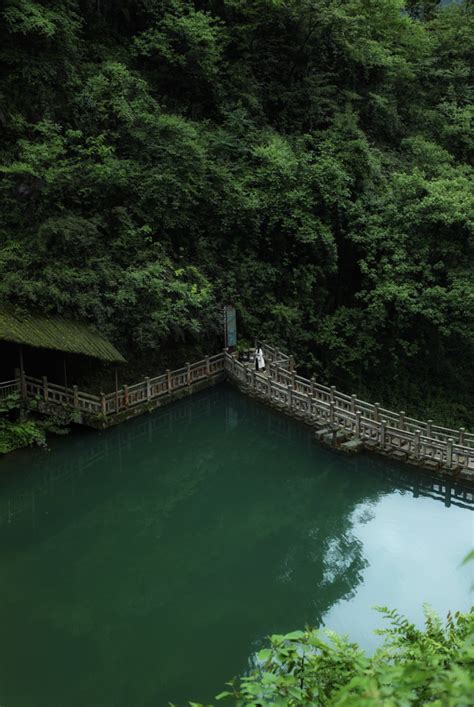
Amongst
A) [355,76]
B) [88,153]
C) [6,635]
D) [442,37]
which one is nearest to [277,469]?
[6,635]

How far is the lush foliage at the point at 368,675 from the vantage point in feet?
8.79

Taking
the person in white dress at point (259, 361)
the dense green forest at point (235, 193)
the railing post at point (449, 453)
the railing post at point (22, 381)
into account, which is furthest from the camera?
the person in white dress at point (259, 361)

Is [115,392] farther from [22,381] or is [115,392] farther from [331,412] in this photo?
[331,412]

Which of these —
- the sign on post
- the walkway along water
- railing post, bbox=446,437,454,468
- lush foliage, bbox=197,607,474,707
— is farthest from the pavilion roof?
lush foliage, bbox=197,607,474,707

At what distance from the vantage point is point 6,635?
1005 centimetres

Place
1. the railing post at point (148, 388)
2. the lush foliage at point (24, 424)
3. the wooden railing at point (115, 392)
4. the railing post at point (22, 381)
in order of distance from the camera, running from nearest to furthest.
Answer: the lush foliage at point (24, 424), the railing post at point (22, 381), the wooden railing at point (115, 392), the railing post at point (148, 388)

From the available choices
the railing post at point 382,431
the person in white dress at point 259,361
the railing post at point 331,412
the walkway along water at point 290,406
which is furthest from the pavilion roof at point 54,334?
the railing post at point 382,431

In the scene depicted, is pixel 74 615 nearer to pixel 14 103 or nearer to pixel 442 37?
pixel 14 103

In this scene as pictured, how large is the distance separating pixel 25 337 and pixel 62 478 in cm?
351

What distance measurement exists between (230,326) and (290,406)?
12.0 ft

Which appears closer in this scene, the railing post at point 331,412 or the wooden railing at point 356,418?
the wooden railing at point 356,418

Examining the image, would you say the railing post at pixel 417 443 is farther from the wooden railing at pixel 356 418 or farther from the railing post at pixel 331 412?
the railing post at pixel 331 412

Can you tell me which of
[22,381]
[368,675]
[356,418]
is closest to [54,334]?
[22,381]

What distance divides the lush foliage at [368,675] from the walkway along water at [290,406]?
9.65 meters
